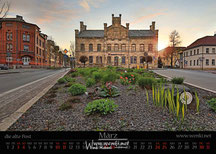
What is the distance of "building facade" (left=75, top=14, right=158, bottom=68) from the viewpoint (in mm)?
40969

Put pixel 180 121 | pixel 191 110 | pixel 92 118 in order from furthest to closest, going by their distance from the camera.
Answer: pixel 191 110, pixel 92 118, pixel 180 121

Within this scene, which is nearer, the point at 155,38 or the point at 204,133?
the point at 204,133

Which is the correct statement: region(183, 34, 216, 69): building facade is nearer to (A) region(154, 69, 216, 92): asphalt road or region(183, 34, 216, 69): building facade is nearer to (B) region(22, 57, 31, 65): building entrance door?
(A) region(154, 69, 216, 92): asphalt road

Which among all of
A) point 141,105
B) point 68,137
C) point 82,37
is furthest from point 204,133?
point 82,37

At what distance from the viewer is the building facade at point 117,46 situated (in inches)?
1613

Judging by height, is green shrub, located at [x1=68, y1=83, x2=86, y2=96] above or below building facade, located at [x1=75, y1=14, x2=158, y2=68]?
below

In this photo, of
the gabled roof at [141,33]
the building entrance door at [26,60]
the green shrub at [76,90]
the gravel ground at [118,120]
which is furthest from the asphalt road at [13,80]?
the gabled roof at [141,33]

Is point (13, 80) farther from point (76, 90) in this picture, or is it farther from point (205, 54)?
point (205, 54)

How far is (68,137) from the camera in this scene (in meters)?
1.26

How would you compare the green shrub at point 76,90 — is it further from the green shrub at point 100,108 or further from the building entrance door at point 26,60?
the building entrance door at point 26,60

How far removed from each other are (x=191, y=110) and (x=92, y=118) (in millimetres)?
2478

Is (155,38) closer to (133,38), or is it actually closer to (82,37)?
(133,38)

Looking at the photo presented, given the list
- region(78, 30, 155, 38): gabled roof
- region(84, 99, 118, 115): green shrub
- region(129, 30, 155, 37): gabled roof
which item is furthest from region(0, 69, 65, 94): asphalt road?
region(129, 30, 155, 37): gabled roof

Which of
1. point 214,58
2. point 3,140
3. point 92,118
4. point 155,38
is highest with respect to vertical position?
point 155,38
